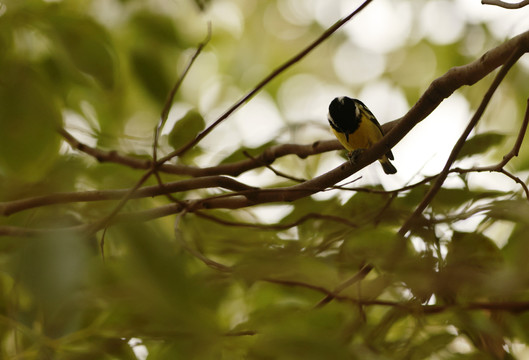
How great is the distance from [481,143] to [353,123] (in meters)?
1.12

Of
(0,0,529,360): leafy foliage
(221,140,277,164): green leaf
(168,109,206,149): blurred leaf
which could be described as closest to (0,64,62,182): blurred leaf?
(0,0,529,360): leafy foliage

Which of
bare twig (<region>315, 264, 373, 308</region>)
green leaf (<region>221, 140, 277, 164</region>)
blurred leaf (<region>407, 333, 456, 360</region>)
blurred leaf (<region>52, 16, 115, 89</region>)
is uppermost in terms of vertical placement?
green leaf (<region>221, 140, 277, 164</region>)

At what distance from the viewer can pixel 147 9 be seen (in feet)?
4.29

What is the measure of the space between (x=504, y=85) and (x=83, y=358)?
6.90 feet

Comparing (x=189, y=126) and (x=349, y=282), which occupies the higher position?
(x=189, y=126)

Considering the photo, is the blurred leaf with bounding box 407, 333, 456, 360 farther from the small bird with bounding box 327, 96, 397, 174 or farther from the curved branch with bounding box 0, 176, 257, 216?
the small bird with bounding box 327, 96, 397, 174

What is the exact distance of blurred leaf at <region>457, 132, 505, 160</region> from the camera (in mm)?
1088

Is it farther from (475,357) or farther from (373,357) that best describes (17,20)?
(475,357)

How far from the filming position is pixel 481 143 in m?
1.10

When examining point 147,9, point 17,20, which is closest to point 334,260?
point 17,20

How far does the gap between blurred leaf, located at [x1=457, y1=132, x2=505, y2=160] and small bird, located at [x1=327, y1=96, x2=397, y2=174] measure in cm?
98

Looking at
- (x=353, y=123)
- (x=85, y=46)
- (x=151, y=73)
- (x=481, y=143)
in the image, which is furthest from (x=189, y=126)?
(x=353, y=123)

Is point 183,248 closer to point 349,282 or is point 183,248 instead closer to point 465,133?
point 349,282

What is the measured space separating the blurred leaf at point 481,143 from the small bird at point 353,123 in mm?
984
